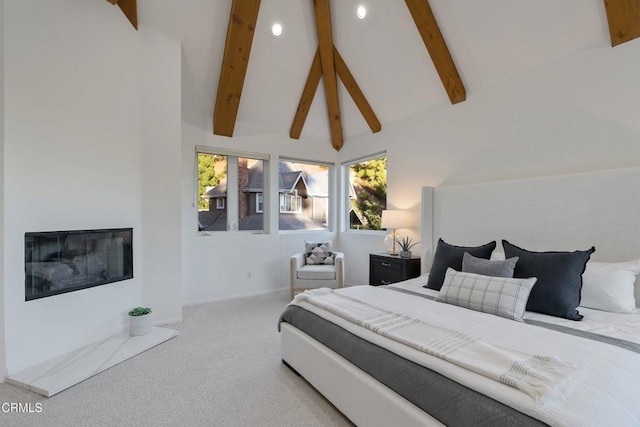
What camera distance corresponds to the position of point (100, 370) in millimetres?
2350

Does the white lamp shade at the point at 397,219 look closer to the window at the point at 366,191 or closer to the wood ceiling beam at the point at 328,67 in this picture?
the window at the point at 366,191

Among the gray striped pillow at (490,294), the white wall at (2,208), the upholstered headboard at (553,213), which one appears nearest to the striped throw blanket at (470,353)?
the gray striped pillow at (490,294)

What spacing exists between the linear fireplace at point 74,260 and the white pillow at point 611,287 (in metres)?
3.97

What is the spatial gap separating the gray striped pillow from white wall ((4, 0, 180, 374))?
9.53 ft

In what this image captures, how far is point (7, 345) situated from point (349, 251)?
412 cm

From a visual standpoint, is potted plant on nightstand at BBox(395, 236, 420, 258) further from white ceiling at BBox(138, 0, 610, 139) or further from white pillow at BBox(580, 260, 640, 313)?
white pillow at BBox(580, 260, 640, 313)

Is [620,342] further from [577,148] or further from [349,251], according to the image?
[349,251]

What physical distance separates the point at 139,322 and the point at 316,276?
2.07 m

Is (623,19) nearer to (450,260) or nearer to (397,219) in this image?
(450,260)

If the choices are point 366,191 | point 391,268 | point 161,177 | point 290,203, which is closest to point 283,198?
point 290,203

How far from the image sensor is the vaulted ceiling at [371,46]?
8.52 feet

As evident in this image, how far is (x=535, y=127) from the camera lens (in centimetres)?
289

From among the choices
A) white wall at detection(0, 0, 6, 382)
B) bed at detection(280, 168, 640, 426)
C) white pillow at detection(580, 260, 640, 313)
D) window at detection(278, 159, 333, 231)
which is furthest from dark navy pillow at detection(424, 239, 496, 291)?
white wall at detection(0, 0, 6, 382)

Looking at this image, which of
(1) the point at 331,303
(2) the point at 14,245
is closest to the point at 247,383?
(1) the point at 331,303
